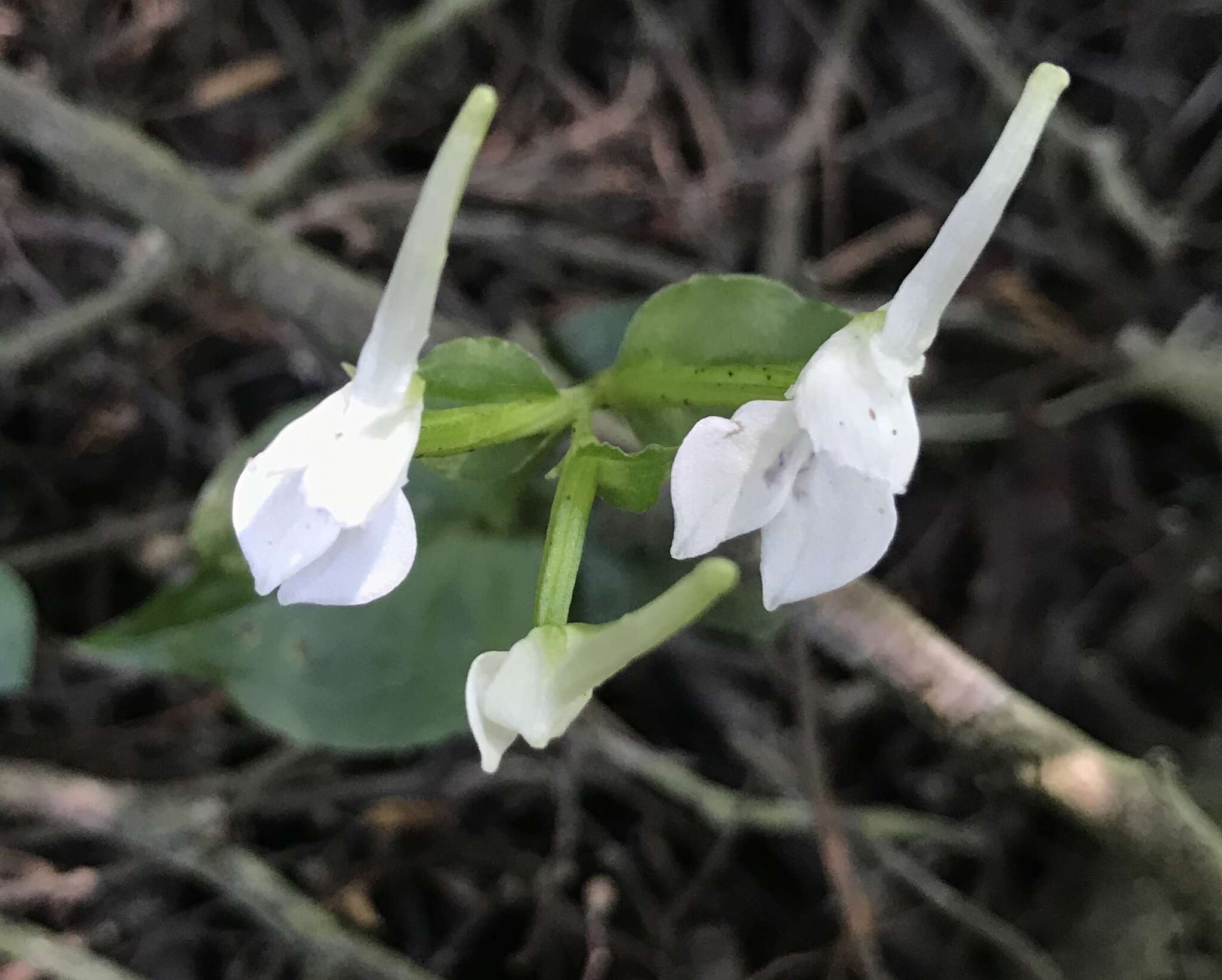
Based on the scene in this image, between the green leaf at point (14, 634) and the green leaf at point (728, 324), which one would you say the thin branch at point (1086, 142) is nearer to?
the green leaf at point (728, 324)

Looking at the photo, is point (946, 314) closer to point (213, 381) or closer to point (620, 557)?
point (620, 557)

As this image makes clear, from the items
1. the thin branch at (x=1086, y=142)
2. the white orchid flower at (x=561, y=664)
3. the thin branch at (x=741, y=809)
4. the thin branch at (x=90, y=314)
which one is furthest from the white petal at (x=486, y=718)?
the thin branch at (x=1086, y=142)

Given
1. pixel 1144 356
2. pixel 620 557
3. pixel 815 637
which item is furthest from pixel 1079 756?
pixel 1144 356

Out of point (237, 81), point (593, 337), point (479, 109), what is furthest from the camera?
point (237, 81)

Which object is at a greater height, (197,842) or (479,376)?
(479,376)

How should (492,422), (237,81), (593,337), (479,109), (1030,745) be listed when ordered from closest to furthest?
(479,109) < (492,422) < (1030,745) < (593,337) < (237,81)

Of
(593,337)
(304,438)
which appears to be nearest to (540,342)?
(593,337)

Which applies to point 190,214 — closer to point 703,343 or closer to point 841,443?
point 703,343
